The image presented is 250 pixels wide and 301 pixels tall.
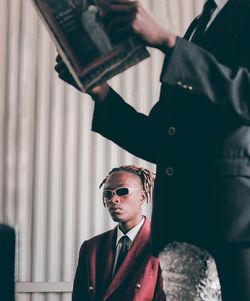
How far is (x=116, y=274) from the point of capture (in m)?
3.17

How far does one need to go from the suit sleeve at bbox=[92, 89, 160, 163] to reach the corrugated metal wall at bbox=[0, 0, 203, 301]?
2587 mm

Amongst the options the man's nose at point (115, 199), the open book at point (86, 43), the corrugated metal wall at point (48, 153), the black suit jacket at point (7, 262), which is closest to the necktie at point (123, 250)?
the man's nose at point (115, 199)

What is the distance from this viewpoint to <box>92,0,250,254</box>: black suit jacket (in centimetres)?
104

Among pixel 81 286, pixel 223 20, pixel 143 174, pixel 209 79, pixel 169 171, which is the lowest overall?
pixel 81 286

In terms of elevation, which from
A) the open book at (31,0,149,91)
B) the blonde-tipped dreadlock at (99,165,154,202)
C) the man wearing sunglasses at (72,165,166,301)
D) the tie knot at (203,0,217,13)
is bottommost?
the man wearing sunglasses at (72,165,166,301)

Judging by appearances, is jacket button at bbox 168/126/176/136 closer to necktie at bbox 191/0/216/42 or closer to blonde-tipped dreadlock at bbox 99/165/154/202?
necktie at bbox 191/0/216/42

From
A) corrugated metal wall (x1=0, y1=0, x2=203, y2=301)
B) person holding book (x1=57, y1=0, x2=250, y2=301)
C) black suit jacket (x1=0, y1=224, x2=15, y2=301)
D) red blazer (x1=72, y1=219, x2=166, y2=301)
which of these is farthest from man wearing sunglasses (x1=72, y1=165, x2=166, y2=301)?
person holding book (x1=57, y1=0, x2=250, y2=301)

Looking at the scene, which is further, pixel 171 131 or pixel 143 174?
pixel 143 174

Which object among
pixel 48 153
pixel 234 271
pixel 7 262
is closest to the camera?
pixel 234 271

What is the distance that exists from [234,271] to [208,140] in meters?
0.25

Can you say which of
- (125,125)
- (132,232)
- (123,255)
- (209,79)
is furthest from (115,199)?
(209,79)

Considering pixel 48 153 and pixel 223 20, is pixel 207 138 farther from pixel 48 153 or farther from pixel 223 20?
pixel 48 153

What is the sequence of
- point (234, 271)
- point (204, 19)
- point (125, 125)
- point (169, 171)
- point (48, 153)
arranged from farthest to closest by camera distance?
1. point (48, 153)
2. point (125, 125)
3. point (204, 19)
4. point (169, 171)
5. point (234, 271)

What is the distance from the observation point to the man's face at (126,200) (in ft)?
11.4
